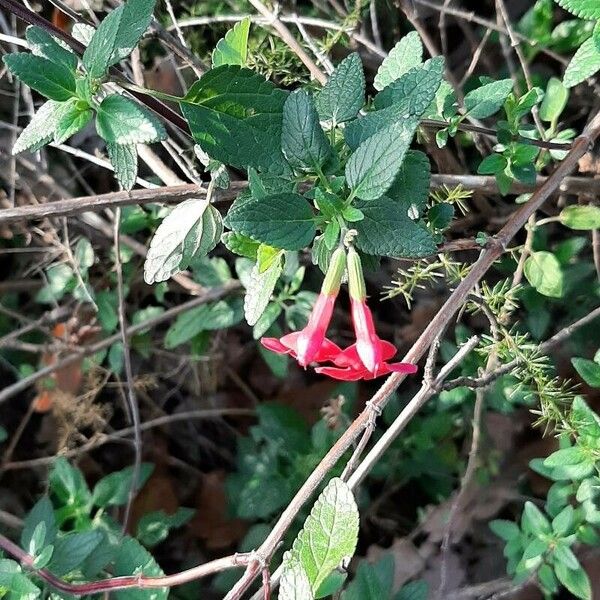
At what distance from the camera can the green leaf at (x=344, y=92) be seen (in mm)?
788

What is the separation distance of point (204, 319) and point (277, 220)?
627 millimetres

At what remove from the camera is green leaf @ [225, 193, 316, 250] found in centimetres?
69

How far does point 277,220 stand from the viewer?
0.71 m

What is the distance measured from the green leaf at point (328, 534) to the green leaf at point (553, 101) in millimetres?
629

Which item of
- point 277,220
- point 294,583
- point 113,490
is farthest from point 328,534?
point 113,490

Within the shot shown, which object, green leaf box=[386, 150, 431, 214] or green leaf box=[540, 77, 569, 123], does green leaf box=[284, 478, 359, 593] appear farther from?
green leaf box=[540, 77, 569, 123]

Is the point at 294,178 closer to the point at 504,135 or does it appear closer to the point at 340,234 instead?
the point at 340,234

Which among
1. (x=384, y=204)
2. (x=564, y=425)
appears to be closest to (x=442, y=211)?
(x=384, y=204)

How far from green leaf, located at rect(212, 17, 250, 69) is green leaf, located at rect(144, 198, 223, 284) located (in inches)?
6.9

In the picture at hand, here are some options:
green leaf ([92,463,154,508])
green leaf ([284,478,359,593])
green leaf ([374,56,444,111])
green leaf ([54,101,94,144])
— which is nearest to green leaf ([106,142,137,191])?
green leaf ([54,101,94,144])

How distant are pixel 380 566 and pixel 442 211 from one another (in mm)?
591

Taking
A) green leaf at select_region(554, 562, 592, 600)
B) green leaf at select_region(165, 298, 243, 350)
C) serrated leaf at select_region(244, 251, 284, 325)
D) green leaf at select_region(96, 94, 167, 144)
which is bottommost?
green leaf at select_region(554, 562, 592, 600)

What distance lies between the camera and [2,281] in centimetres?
163

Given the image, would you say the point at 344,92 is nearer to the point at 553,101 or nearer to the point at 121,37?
the point at 121,37
